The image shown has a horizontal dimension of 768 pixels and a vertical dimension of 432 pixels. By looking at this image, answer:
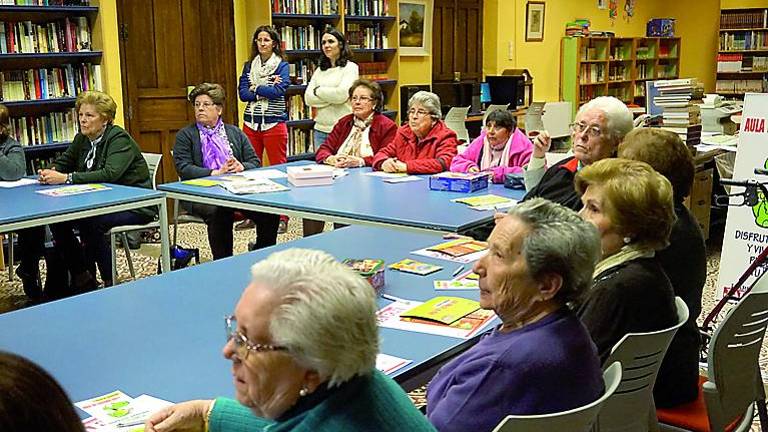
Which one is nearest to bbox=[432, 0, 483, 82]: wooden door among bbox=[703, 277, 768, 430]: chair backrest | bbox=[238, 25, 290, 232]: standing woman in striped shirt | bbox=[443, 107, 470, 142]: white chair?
bbox=[443, 107, 470, 142]: white chair

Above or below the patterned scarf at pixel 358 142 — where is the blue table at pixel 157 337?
below

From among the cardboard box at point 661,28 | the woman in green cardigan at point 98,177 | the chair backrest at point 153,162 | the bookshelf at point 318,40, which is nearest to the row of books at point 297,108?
the bookshelf at point 318,40

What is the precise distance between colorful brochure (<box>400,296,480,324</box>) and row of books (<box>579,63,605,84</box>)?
30.5 ft

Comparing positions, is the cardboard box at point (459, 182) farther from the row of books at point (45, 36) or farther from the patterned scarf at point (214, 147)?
the row of books at point (45, 36)

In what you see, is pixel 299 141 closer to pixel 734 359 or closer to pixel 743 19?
pixel 734 359

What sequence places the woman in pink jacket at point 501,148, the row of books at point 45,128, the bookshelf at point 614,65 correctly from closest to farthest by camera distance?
the woman in pink jacket at point 501,148, the row of books at point 45,128, the bookshelf at point 614,65

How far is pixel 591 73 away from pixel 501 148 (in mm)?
7213

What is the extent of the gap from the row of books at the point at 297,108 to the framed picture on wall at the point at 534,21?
399cm

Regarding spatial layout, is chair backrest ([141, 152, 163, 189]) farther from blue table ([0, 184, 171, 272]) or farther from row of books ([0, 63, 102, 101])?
row of books ([0, 63, 102, 101])

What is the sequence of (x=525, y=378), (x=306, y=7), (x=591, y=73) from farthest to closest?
(x=591, y=73), (x=306, y=7), (x=525, y=378)

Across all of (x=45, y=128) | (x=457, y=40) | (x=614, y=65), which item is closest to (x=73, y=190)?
(x=45, y=128)

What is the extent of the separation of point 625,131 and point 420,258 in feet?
3.74

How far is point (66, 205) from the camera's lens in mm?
4145

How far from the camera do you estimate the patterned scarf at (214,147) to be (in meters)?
5.45
